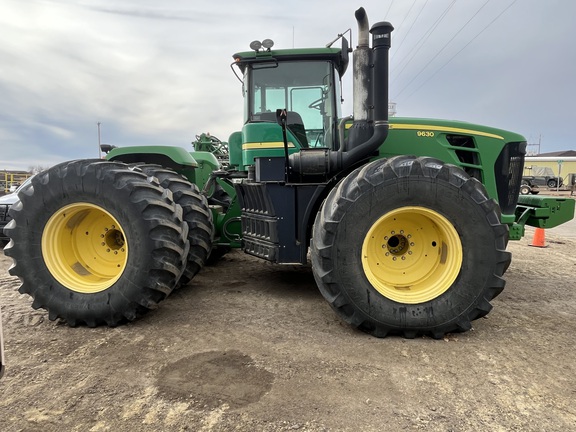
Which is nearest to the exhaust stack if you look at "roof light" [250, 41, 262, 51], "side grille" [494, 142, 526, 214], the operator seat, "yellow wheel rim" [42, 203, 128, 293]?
the operator seat

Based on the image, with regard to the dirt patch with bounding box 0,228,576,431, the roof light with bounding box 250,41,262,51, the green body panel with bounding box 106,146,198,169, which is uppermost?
the roof light with bounding box 250,41,262,51

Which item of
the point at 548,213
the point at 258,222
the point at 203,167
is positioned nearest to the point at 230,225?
the point at 258,222

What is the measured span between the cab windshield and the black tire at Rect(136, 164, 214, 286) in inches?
44.0

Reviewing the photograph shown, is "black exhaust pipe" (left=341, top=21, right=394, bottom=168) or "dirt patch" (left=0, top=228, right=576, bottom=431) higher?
"black exhaust pipe" (left=341, top=21, right=394, bottom=168)

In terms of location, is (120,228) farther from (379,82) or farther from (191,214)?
(379,82)

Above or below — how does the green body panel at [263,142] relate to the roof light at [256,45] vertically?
below

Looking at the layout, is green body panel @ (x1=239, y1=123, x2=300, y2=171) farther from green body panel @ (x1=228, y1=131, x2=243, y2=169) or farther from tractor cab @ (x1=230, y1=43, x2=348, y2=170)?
green body panel @ (x1=228, y1=131, x2=243, y2=169)

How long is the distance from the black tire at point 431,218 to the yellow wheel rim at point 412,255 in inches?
0.5

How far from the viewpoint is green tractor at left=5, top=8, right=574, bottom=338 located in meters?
3.01

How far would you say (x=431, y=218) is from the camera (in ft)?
10.3

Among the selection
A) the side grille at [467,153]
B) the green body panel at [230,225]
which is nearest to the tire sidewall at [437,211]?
the side grille at [467,153]

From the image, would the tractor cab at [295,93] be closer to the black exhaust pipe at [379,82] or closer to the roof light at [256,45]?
the roof light at [256,45]

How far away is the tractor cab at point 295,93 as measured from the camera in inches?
158

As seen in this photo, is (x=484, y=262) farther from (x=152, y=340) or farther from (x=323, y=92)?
(x=152, y=340)
